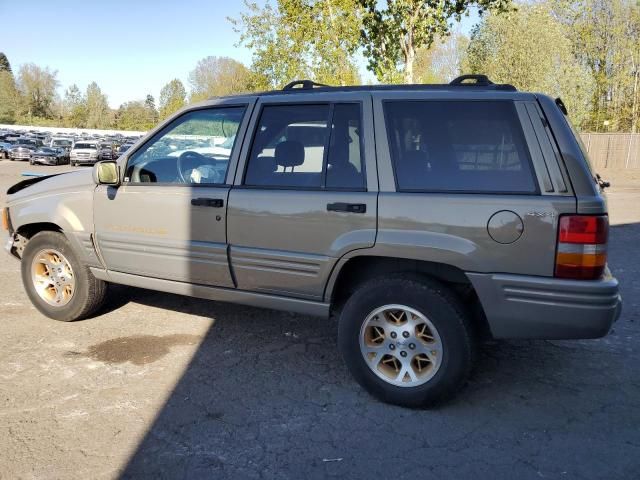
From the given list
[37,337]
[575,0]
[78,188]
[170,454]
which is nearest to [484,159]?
[170,454]

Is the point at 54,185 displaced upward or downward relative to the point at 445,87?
downward

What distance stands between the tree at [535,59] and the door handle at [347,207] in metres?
28.4

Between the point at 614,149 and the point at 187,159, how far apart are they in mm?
29216

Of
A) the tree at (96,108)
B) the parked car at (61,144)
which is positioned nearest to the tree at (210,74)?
the parked car at (61,144)

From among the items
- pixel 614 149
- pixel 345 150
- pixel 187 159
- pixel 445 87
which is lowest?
pixel 187 159

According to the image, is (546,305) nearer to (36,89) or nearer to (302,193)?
(302,193)

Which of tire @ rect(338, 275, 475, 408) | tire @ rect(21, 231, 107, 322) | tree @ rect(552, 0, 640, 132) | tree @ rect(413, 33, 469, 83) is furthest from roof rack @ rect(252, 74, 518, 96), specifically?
tree @ rect(413, 33, 469, 83)

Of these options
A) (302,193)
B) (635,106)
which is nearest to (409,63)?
(302,193)

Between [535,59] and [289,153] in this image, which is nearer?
[289,153]

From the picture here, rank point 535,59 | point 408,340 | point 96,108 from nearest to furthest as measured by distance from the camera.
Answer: point 408,340, point 535,59, point 96,108

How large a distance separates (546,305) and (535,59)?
30.2 m

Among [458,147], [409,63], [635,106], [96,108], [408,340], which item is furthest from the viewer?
[96,108]

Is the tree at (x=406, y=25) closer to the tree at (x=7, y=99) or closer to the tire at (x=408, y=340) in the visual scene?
the tire at (x=408, y=340)

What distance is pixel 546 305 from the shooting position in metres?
3.01
